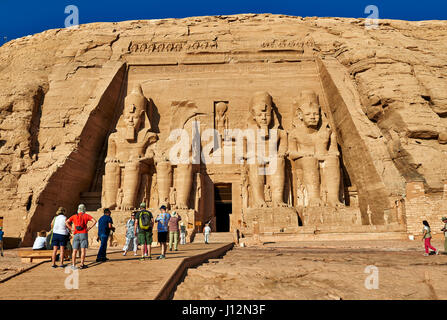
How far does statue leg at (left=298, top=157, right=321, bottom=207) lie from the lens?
41.9ft

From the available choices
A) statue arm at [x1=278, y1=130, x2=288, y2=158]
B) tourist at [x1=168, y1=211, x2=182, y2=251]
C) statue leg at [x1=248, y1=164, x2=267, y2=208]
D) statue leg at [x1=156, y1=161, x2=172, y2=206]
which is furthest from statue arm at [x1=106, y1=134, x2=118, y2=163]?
tourist at [x1=168, y1=211, x2=182, y2=251]

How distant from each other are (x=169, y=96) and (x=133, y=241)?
980 cm

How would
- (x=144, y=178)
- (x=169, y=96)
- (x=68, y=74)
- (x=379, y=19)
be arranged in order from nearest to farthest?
(x=144, y=178) < (x=68, y=74) < (x=169, y=96) < (x=379, y=19)

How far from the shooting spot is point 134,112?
1356 centimetres

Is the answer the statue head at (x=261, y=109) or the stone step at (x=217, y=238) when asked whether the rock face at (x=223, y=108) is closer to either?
the statue head at (x=261, y=109)

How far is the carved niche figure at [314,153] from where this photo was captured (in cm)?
1273

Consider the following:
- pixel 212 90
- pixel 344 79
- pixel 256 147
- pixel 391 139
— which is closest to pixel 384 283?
pixel 391 139

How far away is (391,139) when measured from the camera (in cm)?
1159

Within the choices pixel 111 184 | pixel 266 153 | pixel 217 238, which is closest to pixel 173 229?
pixel 217 238

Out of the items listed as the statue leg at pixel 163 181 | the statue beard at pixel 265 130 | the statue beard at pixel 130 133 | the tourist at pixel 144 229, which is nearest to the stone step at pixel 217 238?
the statue leg at pixel 163 181

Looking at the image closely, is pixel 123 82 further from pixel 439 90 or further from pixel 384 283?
pixel 384 283

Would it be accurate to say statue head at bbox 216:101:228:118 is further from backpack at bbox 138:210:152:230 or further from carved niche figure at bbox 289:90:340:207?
backpack at bbox 138:210:152:230

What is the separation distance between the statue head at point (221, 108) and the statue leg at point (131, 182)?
442cm

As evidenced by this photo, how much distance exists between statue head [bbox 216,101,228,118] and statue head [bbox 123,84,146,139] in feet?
10.5
